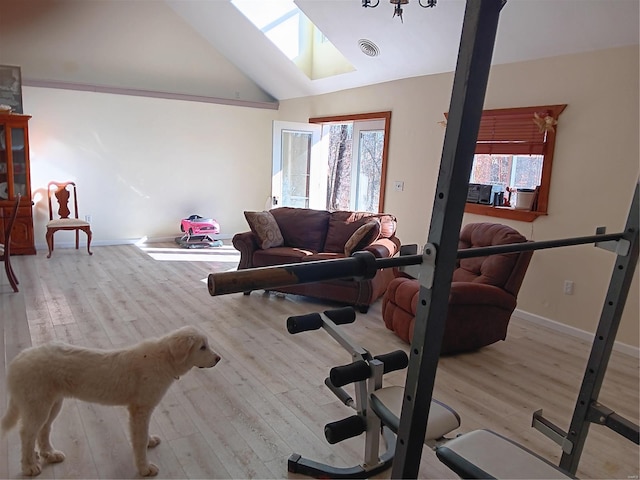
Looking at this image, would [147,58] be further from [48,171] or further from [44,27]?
[48,171]

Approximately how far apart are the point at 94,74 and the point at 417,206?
16.4ft

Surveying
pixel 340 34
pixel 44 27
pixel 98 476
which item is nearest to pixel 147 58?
pixel 44 27

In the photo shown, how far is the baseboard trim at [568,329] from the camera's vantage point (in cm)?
372

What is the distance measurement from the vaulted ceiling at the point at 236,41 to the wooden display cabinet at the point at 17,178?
0.69 m

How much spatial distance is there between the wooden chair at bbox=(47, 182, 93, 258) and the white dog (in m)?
4.67

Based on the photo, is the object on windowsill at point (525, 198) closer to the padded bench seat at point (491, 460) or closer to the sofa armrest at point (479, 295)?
the sofa armrest at point (479, 295)

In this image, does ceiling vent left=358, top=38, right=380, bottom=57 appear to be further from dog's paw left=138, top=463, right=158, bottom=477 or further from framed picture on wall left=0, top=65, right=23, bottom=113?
dog's paw left=138, top=463, right=158, bottom=477

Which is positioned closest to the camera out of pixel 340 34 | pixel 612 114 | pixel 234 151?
pixel 612 114

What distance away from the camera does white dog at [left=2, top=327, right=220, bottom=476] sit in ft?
6.33

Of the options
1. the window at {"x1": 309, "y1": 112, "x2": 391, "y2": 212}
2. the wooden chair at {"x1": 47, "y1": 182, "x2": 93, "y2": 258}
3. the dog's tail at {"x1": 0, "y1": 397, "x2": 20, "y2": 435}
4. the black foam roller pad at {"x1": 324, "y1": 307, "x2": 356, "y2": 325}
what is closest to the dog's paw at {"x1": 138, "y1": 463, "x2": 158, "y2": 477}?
the dog's tail at {"x1": 0, "y1": 397, "x2": 20, "y2": 435}

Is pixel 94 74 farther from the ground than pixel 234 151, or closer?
farther from the ground

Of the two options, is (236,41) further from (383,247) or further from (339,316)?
(339,316)

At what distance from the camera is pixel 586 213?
3.98m

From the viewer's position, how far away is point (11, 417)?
196 cm
